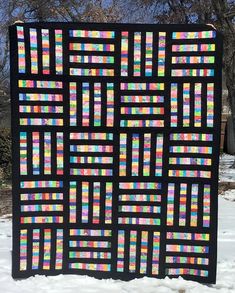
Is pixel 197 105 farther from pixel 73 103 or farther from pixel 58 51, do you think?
pixel 58 51

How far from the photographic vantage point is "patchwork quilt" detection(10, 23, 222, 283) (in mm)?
3320

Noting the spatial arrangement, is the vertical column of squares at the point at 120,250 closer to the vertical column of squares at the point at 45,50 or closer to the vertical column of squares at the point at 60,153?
the vertical column of squares at the point at 60,153

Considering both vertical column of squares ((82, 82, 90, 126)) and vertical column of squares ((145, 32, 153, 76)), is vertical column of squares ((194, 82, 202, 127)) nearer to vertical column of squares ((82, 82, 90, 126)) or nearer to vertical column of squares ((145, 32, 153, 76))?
vertical column of squares ((145, 32, 153, 76))

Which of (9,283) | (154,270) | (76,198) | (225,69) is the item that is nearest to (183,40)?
(76,198)

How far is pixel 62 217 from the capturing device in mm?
3477

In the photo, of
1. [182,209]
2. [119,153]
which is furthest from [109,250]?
[119,153]

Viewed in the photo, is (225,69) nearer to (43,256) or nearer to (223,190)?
(223,190)

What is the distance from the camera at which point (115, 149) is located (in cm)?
341

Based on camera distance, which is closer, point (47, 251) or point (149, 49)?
point (149, 49)

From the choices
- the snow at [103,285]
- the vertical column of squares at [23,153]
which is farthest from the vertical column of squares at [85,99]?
the snow at [103,285]

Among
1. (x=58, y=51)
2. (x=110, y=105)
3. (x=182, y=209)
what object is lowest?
(x=182, y=209)

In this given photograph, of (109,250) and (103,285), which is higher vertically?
(109,250)

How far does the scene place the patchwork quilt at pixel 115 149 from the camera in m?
3.32

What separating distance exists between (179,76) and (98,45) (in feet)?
2.17
